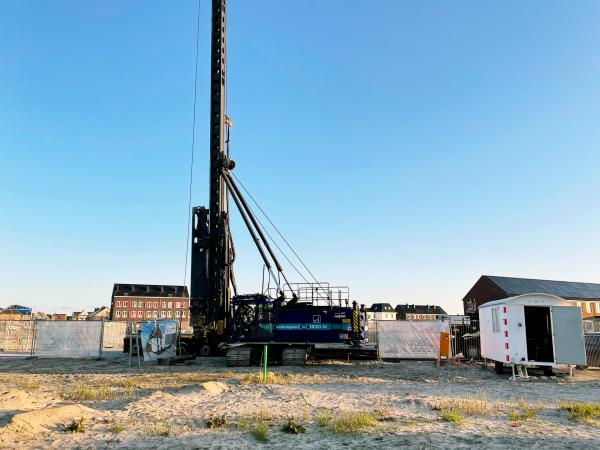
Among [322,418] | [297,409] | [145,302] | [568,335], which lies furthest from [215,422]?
[145,302]

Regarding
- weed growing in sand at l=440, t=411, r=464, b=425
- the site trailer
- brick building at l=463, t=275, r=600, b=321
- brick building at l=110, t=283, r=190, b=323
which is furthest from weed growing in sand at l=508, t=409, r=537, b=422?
brick building at l=110, t=283, r=190, b=323

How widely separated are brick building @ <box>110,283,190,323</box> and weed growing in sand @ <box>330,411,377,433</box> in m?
103

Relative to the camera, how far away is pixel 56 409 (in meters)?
10.1

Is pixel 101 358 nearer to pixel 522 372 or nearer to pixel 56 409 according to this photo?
pixel 56 409

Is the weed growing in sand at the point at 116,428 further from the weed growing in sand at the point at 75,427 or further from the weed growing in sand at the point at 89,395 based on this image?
the weed growing in sand at the point at 89,395

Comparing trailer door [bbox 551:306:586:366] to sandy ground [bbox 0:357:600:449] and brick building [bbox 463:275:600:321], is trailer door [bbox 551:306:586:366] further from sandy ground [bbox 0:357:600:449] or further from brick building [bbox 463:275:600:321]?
brick building [bbox 463:275:600:321]

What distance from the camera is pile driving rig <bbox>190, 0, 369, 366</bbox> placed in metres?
22.0

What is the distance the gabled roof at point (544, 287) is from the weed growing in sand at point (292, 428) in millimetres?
60629

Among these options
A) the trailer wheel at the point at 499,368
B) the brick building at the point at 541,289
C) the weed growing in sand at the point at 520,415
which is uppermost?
the brick building at the point at 541,289

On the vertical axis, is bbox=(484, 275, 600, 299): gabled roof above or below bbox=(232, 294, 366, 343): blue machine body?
above

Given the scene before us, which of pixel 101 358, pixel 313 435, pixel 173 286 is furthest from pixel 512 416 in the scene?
pixel 173 286

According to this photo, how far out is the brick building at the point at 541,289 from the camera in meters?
63.5

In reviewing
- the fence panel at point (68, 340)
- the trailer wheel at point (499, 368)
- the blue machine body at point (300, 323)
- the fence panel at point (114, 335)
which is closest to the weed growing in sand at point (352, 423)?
the trailer wheel at point (499, 368)

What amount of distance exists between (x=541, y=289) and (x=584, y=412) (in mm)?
60255
